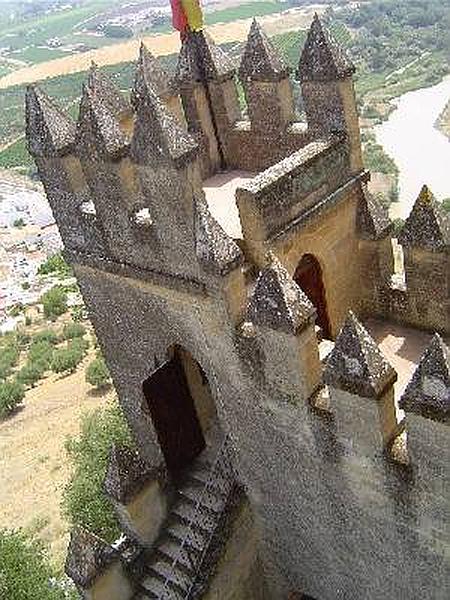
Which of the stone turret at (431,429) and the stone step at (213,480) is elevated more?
the stone turret at (431,429)

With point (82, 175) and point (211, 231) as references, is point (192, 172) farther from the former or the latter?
point (82, 175)

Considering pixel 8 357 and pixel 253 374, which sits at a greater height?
pixel 253 374

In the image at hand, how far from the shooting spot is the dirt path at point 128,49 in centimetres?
15788

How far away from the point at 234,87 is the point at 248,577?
857 cm

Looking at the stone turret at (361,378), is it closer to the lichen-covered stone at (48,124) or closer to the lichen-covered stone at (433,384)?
the lichen-covered stone at (433,384)

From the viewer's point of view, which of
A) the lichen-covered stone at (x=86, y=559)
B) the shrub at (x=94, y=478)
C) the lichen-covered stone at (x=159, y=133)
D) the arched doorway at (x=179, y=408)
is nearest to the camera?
the lichen-covered stone at (x=159, y=133)

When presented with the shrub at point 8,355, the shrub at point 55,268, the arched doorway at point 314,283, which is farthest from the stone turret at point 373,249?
the shrub at point 55,268

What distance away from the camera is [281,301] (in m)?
9.59

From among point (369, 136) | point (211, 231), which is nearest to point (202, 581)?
point (211, 231)

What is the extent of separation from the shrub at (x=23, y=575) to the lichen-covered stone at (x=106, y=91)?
457 inches

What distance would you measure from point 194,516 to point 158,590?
4.46ft

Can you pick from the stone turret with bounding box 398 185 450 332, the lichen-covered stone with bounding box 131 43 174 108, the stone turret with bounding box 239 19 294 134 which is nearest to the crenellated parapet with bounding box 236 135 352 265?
the stone turret with bounding box 398 185 450 332

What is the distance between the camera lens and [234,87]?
1404 centimetres

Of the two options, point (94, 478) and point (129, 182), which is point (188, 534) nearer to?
point (129, 182)
